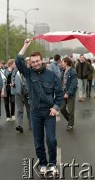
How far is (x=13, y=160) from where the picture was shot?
8.57 metres

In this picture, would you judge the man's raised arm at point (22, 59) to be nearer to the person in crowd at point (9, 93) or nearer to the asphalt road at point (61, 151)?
the asphalt road at point (61, 151)

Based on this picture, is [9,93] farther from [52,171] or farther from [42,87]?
[42,87]

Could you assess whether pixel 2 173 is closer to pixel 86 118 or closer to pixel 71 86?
pixel 71 86

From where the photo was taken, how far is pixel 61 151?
9.25 meters

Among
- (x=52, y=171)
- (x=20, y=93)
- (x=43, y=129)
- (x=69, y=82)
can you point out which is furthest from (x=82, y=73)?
(x=52, y=171)

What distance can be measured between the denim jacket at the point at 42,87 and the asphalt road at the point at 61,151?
43.5 inches

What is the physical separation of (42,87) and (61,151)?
2385mm

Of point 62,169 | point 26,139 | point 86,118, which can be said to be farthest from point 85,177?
point 86,118

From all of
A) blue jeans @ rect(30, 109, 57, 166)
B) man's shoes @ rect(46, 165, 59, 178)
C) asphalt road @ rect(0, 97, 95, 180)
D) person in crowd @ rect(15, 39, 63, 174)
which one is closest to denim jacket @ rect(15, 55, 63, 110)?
person in crowd @ rect(15, 39, 63, 174)

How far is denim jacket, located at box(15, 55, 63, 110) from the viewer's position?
23.7ft

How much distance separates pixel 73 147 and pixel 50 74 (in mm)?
2779

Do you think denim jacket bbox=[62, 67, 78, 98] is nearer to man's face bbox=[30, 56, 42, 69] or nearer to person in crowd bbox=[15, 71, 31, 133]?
person in crowd bbox=[15, 71, 31, 133]

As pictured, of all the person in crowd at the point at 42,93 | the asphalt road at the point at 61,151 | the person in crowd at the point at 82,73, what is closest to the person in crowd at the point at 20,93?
the asphalt road at the point at 61,151

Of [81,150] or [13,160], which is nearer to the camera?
[13,160]
